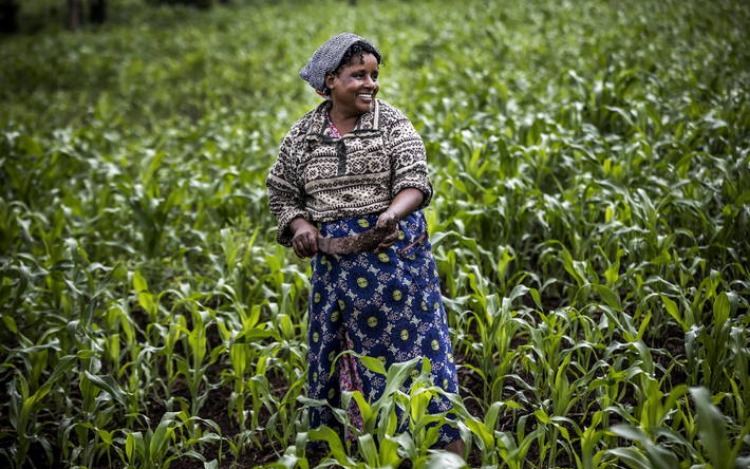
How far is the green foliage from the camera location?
2.94 metres

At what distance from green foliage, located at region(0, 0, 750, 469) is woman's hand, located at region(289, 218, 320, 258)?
0.57m

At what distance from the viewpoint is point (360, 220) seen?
2857mm

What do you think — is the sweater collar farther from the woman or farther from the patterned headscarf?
the patterned headscarf

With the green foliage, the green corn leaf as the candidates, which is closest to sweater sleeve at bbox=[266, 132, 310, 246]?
the green foliage

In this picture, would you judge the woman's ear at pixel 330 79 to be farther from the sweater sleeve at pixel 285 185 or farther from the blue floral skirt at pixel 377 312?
the blue floral skirt at pixel 377 312

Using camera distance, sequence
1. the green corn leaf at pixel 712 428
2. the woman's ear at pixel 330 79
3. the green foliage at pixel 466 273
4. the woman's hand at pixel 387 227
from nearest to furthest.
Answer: the green corn leaf at pixel 712 428 → the woman's hand at pixel 387 227 → the woman's ear at pixel 330 79 → the green foliage at pixel 466 273

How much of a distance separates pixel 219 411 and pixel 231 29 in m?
15.2

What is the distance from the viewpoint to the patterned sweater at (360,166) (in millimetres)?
2830

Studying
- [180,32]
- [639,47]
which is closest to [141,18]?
[180,32]

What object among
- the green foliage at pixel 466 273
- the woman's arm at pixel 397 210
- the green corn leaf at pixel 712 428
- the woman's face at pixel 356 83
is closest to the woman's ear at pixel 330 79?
the woman's face at pixel 356 83

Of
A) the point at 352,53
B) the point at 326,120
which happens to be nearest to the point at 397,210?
the point at 326,120

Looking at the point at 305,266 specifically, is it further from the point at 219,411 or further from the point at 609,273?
the point at 609,273

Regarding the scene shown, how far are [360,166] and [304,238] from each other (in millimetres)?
347

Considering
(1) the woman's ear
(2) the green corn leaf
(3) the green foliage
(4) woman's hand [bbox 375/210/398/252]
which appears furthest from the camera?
(3) the green foliage
